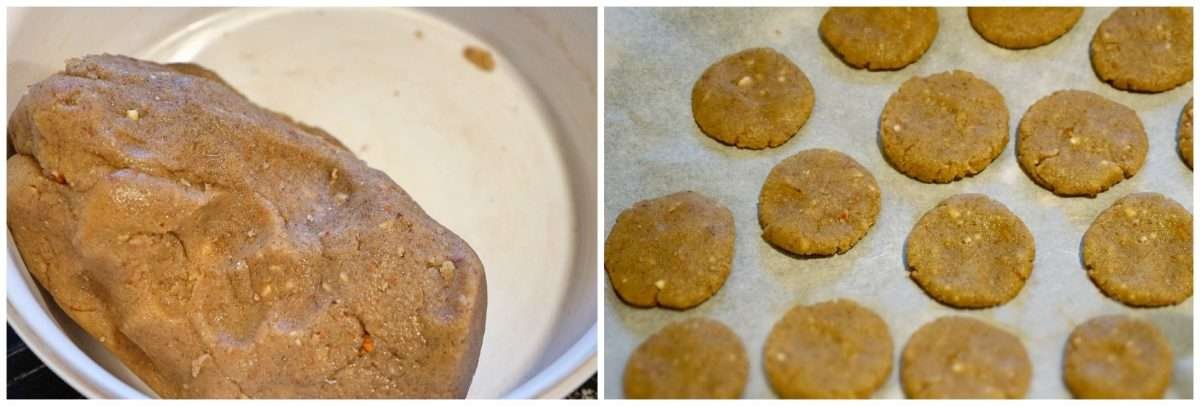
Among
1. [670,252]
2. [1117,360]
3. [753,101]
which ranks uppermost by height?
[753,101]

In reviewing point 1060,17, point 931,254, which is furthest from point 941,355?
point 1060,17

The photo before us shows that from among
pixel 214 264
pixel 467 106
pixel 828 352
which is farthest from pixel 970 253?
pixel 214 264

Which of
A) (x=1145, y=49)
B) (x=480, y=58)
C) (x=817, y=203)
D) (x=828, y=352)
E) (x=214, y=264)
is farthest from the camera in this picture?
(x=480, y=58)

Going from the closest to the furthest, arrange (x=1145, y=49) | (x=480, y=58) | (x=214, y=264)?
1. (x=214, y=264)
2. (x=1145, y=49)
3. (x=480, y=58)

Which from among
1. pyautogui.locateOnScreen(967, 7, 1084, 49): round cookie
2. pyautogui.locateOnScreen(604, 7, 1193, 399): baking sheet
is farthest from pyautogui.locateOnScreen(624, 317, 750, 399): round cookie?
pyautogui.locateOnScreen(967, 7, 1084, 49): round cookie

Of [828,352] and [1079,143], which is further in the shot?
[1079,143]

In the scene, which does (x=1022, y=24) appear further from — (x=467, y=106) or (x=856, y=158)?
(x=467, y=106)

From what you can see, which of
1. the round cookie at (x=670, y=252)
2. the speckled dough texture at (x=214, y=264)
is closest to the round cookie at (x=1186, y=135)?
the round cookie at (x=670, y=252)
